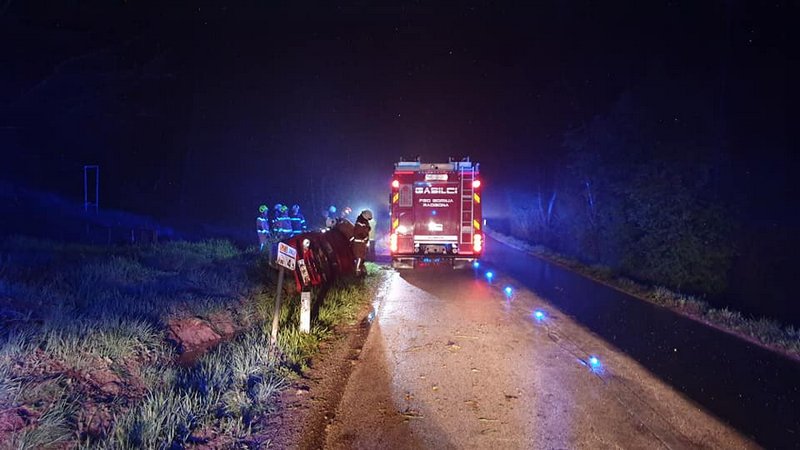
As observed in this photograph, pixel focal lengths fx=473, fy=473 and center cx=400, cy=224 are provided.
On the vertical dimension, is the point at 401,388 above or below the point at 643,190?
below

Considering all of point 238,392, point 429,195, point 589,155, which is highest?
point 589,155

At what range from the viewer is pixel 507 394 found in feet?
15.9

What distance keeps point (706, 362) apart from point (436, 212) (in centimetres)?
723

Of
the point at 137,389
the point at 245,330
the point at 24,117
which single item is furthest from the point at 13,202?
the point at 137,389

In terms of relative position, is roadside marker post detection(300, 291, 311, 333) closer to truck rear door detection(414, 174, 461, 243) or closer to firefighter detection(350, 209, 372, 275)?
firefighter detection(350, 209, 372, 275)

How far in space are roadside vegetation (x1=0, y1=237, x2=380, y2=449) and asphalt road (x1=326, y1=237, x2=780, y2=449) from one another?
91 centimetres

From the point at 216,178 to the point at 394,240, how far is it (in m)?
27.5

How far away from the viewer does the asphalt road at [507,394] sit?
402 centimetres

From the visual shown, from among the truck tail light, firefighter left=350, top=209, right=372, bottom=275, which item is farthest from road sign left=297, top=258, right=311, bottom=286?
the truck tail light

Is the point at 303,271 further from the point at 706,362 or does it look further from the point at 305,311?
the point at 706,362

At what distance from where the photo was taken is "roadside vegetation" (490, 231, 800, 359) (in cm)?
697

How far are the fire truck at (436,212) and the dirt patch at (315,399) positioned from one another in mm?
5945

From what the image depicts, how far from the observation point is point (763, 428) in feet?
14.4

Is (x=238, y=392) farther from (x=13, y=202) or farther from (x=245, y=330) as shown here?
(x=13, y=202)
